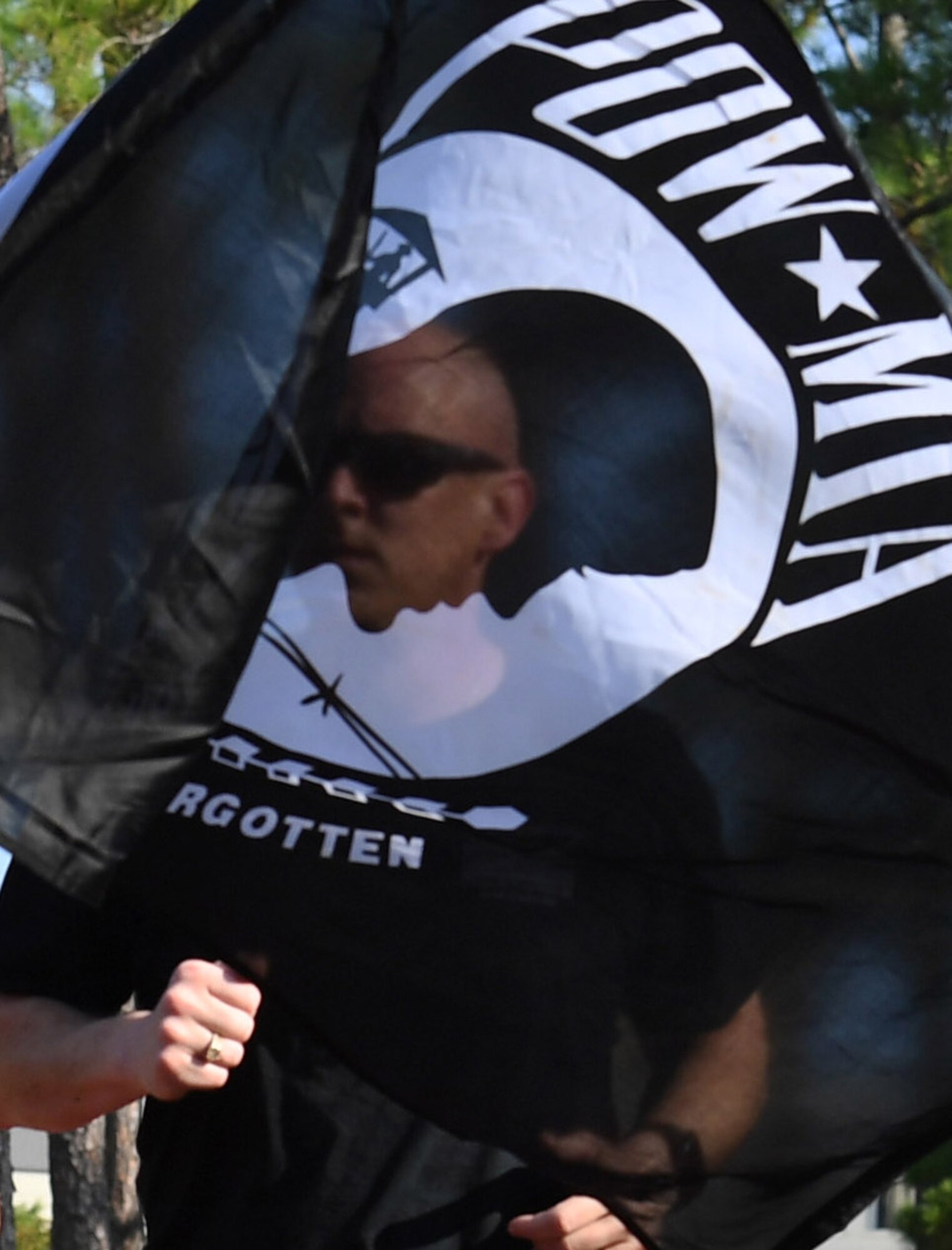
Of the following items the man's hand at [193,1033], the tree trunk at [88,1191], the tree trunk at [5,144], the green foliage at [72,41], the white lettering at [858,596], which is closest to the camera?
the man's hand at [193,1033]

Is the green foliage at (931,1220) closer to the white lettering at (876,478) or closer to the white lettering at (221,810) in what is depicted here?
the white lettering at (876,478)

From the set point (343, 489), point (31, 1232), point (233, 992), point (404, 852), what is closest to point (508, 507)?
point (343, 489)

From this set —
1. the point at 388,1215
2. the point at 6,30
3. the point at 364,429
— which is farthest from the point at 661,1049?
the point at 6,30

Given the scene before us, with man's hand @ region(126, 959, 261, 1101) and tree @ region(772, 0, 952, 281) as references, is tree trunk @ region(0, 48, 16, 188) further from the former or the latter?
man's hand @ region(126, 959, 261, 1101)

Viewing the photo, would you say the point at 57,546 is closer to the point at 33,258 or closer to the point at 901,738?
the point at 33,258

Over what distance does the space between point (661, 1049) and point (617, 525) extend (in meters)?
0.59

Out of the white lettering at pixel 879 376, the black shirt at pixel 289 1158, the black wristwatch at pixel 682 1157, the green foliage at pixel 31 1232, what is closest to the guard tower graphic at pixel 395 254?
the white lettering at pixel 879 376

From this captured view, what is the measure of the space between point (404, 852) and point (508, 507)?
42 cm

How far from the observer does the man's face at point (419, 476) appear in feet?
7.46

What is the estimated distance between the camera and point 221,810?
85.2 inches

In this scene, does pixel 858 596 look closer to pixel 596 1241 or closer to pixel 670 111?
pixel 670 111

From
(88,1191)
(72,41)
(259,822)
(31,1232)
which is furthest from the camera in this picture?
(31,1232)

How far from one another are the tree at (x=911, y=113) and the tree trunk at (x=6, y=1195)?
366 centimetres

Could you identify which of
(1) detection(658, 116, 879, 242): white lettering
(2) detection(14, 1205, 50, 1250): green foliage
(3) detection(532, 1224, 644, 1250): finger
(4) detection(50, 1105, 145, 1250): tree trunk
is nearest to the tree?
(1) detection(658, 116, 879, 242): white lettering
